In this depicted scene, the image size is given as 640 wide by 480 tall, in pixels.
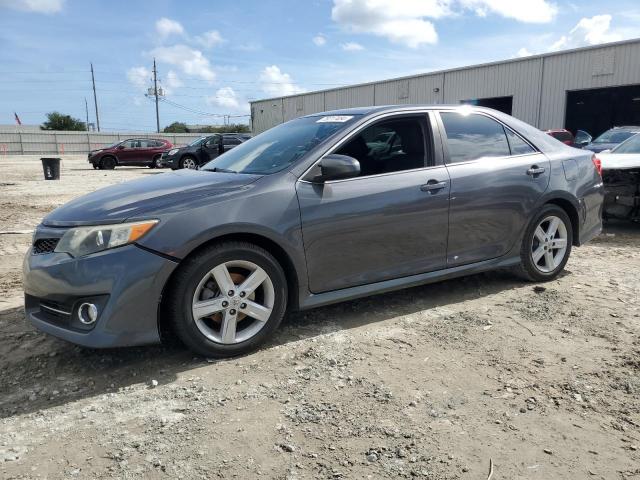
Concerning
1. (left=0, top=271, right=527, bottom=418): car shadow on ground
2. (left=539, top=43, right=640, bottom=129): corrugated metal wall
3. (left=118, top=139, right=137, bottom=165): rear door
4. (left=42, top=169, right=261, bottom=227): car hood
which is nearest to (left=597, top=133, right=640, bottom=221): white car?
(left=0, top=271, right=527, bottom=418): car shadow on ground

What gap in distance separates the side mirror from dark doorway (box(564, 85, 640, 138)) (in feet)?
81.3

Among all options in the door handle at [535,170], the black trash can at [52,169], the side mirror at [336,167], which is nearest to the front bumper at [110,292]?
the side mirror at [336,167]

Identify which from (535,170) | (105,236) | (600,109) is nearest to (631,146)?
(535,170)

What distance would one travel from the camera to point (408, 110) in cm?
428

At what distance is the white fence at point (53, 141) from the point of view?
48750 mm

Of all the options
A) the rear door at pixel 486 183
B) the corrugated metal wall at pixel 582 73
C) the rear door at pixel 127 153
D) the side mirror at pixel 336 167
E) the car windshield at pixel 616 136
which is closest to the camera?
the side mirror at pixel 336 167

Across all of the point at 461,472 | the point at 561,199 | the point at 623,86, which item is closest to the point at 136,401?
the point at 461,472

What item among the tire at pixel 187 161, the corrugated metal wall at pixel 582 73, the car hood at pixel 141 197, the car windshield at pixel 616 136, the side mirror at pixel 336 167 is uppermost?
the corrugated metal wall at pixel 582 73

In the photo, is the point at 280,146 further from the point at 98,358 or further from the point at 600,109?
the point at 600,109

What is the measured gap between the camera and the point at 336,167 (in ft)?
11.7

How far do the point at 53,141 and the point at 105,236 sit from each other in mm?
54268

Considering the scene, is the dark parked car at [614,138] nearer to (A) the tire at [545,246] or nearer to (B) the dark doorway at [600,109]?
(A) the tire at [545,246]

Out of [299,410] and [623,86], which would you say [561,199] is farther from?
[623,86]

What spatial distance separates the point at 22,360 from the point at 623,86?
85.1 feet
